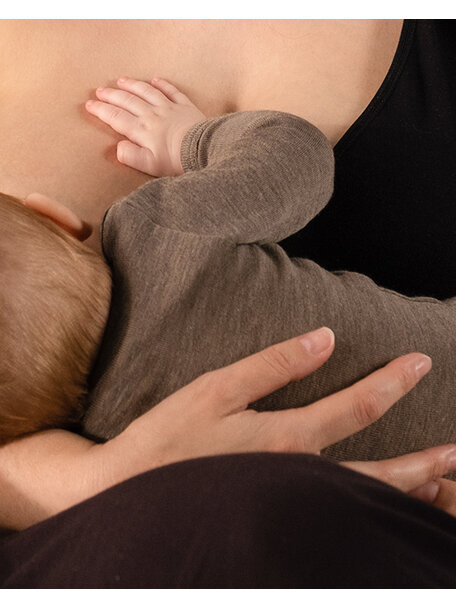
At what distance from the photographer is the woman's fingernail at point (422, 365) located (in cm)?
71

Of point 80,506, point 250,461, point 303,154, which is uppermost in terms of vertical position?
point 303,154

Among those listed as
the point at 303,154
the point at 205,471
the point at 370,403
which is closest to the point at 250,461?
the point at 205,471

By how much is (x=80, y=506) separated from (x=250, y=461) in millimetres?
194

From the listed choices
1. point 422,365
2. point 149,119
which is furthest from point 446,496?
point 149,119

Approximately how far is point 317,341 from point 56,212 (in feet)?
1.42

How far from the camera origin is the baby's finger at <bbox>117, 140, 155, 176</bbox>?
3.37 feet

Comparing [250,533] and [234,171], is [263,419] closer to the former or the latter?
[250,533]

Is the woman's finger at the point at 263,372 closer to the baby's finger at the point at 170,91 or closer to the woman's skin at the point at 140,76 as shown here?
the woman's skin at the point at 140,76

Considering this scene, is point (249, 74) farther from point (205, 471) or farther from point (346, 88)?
point (205, 471)

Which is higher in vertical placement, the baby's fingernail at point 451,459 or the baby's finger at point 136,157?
the baby's finger at point 136,157

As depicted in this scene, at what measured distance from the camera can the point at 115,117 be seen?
3.44 feet

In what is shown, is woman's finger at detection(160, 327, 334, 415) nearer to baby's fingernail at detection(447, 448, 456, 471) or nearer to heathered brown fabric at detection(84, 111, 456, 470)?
heathered brown fabric at detection(84, 111, 456, 470)

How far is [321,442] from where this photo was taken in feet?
2.19

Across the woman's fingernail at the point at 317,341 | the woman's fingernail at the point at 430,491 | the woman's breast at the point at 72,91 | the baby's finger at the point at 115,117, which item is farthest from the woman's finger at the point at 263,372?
the baby's finger at the point at 115,117
